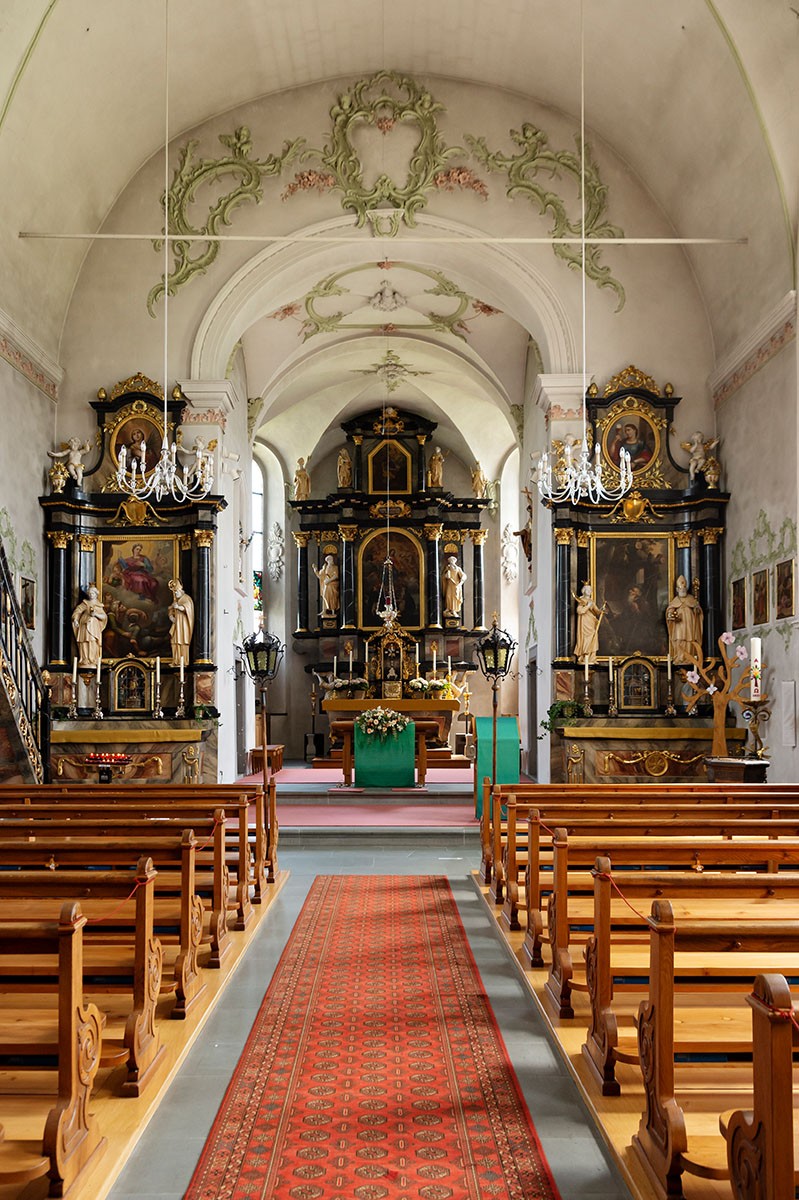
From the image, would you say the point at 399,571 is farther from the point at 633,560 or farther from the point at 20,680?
the point at 20,680

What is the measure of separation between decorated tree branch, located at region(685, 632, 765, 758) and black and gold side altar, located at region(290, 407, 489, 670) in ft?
34.7

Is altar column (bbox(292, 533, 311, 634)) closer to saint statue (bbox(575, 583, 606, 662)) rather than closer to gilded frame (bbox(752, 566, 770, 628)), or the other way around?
saint statue (bbox(575, 583, 606, 662))

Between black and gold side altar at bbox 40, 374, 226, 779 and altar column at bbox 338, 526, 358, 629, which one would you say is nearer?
black and gold side altar at bbox 40, 374, 226, 779

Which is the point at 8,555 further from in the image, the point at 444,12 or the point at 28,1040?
the point at 28,1040

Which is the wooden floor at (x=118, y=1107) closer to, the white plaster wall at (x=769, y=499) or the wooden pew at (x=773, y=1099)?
the wooden pew at (x=773, y=1099)

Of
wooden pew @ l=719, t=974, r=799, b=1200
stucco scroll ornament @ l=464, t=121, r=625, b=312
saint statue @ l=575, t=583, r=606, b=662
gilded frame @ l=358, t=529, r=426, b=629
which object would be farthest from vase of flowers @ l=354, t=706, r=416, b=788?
wooden pew @ l=719, t=974, r=799, b=1200

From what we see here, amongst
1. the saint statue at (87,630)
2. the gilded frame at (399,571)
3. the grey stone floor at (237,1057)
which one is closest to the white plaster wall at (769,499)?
the grey stone floor at (237,1057)

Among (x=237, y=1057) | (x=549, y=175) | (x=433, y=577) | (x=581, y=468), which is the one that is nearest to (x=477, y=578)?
(x=433, y=577)

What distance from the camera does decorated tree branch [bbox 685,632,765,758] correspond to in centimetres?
1286

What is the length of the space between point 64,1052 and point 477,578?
2301cm

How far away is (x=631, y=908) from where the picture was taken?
4375 mm

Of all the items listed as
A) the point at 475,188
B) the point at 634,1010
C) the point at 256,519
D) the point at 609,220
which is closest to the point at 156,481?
the point at 475,188

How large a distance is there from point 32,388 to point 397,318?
756cm

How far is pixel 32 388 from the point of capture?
49.1 ft
